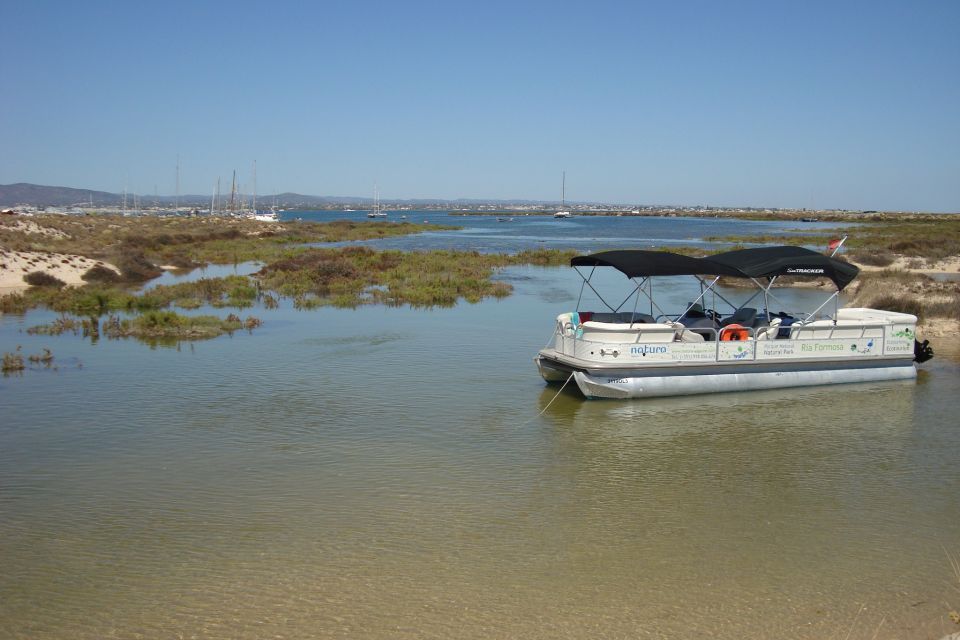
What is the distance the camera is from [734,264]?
1733 centimetres

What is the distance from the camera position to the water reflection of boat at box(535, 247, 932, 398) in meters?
15.6

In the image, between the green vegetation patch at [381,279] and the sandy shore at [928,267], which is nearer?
the green vegetation patch at [381,279]

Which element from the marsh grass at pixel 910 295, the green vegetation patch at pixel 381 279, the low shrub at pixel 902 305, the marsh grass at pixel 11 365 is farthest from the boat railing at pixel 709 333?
the green vegetation patch at pixel 381 279

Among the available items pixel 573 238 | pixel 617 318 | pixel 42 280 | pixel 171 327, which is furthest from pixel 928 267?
pixel 573 238

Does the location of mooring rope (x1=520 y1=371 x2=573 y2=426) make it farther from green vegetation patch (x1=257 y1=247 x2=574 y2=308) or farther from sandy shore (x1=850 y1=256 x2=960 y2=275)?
sandy shore (x1=850 y1=256 x2=960 y2=275)

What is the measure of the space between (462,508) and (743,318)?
9891 millimetres

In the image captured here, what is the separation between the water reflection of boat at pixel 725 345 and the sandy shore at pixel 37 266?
26133mm

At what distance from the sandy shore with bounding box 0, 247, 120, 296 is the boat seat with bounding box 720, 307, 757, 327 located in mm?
27657

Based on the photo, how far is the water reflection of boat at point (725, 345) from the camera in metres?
15.6

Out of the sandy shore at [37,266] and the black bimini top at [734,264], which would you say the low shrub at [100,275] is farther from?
the black bimini top at [734,264]

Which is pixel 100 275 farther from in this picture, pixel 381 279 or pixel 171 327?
pixel 171 327

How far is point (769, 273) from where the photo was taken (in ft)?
56.0

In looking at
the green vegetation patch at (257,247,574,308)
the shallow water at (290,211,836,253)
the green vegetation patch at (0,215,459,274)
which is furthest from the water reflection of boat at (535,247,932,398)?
the shallow water at (290,211,836,253)

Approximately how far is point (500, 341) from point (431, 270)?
62.2 feet
